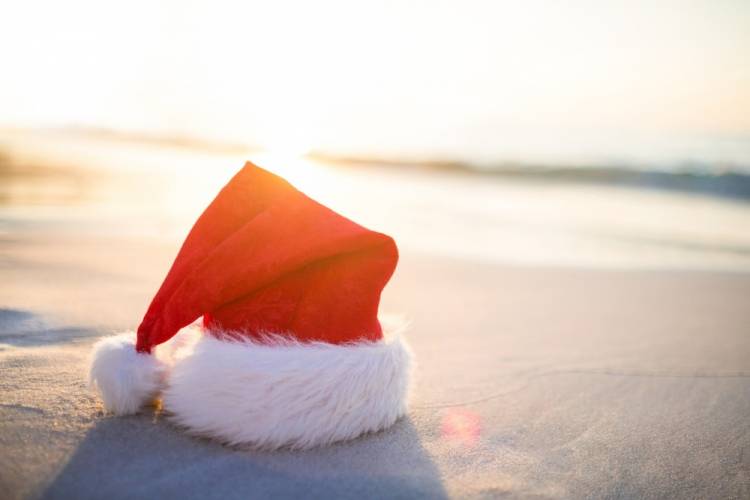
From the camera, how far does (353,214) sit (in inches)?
237

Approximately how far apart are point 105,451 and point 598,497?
3.90ft

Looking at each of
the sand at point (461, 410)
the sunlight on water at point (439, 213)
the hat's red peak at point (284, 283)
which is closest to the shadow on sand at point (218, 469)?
the sand at point (461, 410)

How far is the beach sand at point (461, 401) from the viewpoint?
1.36 m

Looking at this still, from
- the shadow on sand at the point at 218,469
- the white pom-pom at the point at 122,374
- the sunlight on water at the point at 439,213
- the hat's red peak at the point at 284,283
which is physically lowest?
the sunlight on water at the point at 439,213

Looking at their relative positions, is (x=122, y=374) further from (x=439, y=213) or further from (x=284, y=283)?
(x=439, y=213)

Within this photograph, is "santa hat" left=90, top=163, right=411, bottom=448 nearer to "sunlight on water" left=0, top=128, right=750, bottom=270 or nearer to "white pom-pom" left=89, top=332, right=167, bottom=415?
Result: "white pom-pom" left=89, top=332, right=167, bottom=415

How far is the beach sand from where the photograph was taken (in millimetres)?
1359

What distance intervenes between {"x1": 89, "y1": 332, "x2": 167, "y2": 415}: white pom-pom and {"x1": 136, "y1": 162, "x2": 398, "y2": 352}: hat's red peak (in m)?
0.04

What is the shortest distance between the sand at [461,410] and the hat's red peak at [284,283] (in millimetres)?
298

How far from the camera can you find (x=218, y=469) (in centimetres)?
136

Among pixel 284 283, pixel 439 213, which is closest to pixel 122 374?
pixel 284 283

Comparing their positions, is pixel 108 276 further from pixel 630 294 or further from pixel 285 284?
pixel 630 294

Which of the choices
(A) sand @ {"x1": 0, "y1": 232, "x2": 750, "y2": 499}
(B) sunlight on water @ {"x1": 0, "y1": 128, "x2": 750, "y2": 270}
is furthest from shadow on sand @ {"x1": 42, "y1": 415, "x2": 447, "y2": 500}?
(B) sunlight on water @ {"x1": 0, "y1": 128, "x2": 750, "y2": 270}

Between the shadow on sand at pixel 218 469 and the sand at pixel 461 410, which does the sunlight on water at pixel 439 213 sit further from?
the shadow on sand at pixel 218 469
